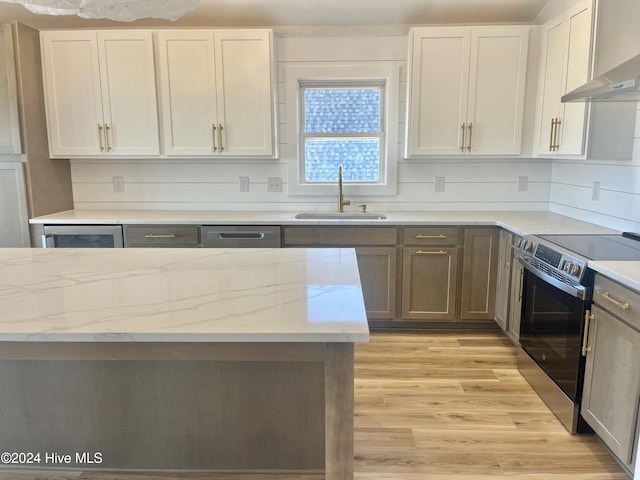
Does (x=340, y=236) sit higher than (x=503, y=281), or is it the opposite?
(x=340, y=236)

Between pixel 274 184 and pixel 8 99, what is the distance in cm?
202

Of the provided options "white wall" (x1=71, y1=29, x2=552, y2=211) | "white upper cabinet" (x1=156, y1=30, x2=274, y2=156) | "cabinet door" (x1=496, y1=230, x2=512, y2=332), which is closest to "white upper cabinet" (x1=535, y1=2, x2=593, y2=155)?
"white wall" (x1=71, y1=29, x2=552, y2=211)

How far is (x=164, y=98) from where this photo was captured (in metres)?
3.44

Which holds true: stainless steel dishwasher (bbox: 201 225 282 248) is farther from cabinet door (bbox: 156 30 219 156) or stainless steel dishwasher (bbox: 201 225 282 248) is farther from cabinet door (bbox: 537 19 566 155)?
cabinet door (bbox: 537 19 566 155)

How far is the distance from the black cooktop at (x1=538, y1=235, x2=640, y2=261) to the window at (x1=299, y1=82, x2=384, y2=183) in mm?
1656

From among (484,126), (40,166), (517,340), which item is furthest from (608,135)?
(40,166)

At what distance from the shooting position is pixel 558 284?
225 centimetres

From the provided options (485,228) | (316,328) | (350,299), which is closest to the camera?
(316,328)

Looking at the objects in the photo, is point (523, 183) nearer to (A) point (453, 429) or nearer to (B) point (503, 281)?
(B) point (503, 281)

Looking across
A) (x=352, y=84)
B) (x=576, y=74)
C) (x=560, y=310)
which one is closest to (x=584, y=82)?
(x=576, y=74)

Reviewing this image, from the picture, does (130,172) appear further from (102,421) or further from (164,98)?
(102,421)

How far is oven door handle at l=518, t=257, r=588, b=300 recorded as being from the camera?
206 centimetres

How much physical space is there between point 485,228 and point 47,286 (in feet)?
9.07

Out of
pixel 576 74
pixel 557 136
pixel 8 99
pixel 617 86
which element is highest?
pixel 576 74
